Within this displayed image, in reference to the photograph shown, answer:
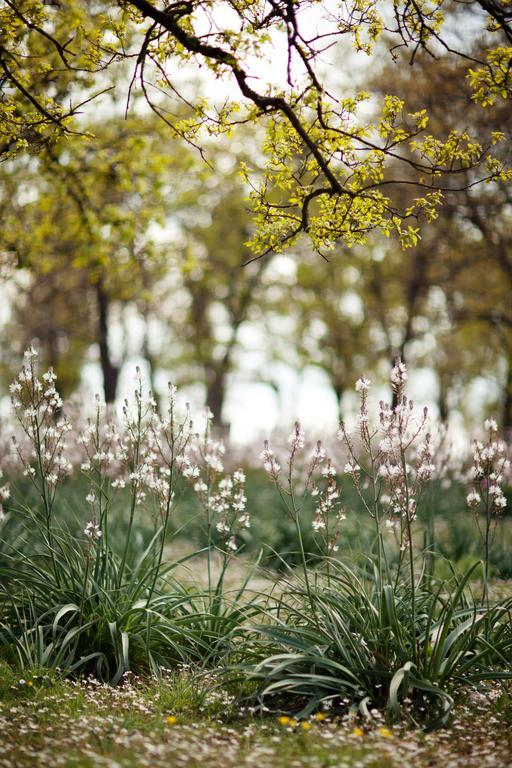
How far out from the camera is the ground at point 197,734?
3.13m

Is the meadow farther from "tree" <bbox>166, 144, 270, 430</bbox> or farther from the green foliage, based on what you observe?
"tree" <bbox>166, 144, 270, 430</bbox>

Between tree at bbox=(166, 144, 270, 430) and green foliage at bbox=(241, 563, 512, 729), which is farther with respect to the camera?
tree at bbox=(166, 144, 270, 430)

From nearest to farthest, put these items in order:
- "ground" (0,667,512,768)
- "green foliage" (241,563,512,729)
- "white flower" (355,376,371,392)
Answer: "ground" (0,667,512,768) < "green foliage" (241,563,512,729) < "white flower" (355,376,371,392)

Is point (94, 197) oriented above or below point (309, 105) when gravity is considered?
above

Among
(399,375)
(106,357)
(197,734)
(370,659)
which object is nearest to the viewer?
(197,734)

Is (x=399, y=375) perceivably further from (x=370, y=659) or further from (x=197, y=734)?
(x=197, y=734)

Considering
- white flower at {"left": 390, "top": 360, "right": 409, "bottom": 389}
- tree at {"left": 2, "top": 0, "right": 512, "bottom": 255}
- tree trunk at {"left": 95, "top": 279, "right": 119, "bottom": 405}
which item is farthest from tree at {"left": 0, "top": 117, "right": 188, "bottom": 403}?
white flower at {"left": 390, "top": 360, "right": 409, "bottom": 389}

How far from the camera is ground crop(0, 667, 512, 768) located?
3.13m

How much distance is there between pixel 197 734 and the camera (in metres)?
3.49

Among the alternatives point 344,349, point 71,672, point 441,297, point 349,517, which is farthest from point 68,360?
point 71,672

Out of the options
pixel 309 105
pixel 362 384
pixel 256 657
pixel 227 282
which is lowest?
pixel 256 657

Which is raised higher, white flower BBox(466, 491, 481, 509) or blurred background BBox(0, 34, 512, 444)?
blurred background BBox(0, 34, 512, 444)

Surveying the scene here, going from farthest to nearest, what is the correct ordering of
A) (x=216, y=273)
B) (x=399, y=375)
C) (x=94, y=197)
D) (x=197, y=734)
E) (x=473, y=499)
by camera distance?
(x=216, y=273) → (x=94, y=197) → (x=473, y=499) → (x=399, y=375) → (x=197, y=734)

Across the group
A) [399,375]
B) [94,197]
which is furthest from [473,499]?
[94,197]
